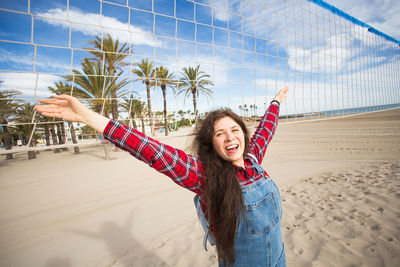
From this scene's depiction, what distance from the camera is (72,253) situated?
2.42 metres

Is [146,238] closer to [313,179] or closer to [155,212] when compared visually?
[155,212]

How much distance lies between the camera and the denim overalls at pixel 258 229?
92 cm

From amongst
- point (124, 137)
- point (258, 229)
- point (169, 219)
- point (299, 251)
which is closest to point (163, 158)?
point (124, 137)

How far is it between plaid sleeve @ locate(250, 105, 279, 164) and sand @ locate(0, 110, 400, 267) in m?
1.41

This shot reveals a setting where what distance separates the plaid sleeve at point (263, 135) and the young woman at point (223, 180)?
12.8 inches

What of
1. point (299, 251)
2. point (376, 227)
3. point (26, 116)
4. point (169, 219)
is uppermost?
point (26, 116)

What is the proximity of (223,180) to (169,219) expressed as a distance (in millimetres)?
2520

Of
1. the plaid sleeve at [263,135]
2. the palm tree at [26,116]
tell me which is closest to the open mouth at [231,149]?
the plaid sleeve at [263,135]

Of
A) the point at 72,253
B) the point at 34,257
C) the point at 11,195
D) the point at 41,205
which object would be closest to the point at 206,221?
the point at 72,253

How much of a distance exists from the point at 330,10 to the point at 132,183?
878 centimetres

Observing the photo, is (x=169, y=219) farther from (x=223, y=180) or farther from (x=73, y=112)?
(x=73, y=112)

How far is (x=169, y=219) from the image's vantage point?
302 centimetres

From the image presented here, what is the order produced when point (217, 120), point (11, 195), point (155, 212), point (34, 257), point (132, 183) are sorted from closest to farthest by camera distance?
point (217, 120) < point (34, 257) < point (155, 212) < point (11, 195) < point (132, 183)

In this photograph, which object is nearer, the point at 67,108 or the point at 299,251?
the point at 67,108
